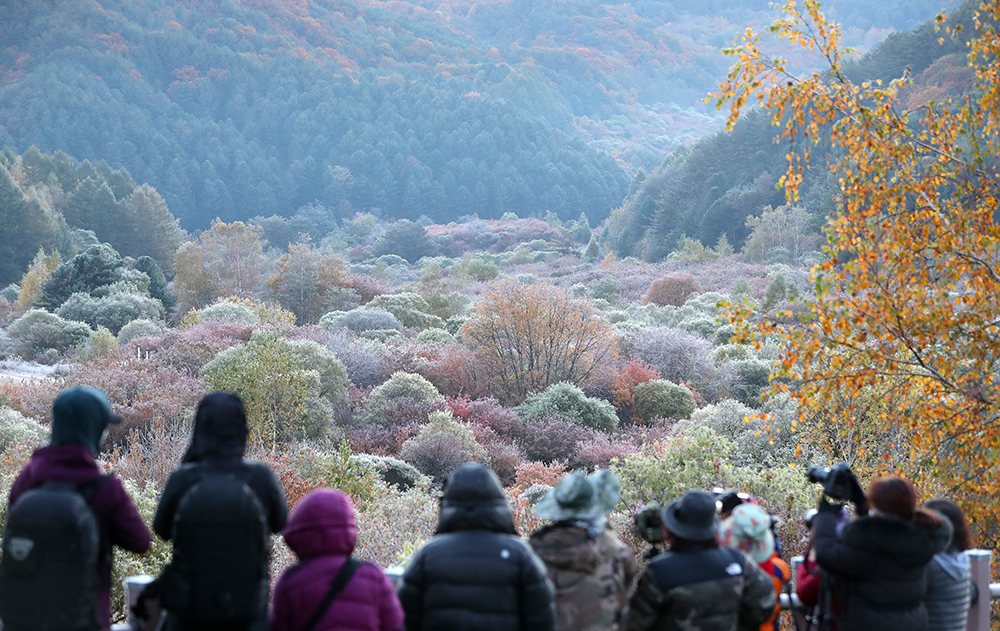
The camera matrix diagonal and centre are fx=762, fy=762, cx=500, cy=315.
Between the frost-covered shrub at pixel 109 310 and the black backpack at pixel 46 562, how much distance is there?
82.1 feet

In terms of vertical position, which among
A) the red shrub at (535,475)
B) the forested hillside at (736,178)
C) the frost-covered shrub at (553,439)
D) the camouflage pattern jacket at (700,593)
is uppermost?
the forested hillside at (736,178)

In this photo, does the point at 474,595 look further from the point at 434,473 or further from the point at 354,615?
the point at 434,473

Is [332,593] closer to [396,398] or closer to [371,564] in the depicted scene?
[371,564]

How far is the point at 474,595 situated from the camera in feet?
7.70

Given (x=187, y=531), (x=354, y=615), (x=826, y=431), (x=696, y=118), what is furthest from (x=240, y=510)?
(x=696, y=118)

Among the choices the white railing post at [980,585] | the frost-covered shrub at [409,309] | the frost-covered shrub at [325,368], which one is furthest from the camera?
the frost-covered shrub at [409,309]

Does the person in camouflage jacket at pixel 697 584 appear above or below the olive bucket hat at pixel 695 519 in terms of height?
below

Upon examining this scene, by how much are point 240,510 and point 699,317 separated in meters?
22.3

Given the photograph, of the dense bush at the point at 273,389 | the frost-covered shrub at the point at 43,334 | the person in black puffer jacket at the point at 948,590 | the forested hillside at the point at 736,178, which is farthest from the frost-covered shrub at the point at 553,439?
the forested hillside at the point at 736,178

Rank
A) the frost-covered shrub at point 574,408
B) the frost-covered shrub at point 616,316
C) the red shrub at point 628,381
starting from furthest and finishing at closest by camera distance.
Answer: the frost-covered shrub at point 616,316
the red shrub at point 628,381
the frost-covered shrub at point 574,408

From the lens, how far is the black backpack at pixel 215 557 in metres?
2.36

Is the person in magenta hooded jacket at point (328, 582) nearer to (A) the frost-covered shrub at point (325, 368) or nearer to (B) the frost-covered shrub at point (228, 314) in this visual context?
(A) the frost-covered shrub at point (325, 368)

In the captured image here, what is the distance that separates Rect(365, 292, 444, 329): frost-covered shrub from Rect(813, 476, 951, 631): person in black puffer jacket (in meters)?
21.5

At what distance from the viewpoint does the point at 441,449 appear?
Answer: 12.2 m
